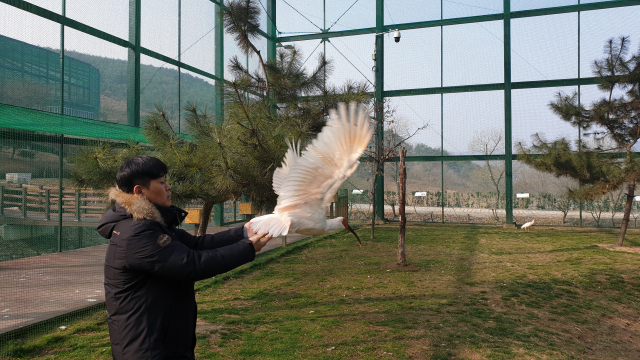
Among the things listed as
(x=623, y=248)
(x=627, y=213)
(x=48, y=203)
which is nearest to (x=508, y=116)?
(x=627, y=213)

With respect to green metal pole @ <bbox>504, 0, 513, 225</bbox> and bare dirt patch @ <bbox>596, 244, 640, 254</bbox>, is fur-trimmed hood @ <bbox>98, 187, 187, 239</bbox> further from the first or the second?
green metal pole @ <bbox>504, 0, 513, 225</bbox>

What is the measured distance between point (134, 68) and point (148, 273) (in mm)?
8272

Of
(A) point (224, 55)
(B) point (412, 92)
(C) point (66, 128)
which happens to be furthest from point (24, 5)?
(B) point (412, 92)

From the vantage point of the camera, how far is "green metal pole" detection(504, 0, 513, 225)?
12711 millimetres

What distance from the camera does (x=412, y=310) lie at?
456 cm

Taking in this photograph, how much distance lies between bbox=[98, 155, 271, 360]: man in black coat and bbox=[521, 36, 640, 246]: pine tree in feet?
29.7

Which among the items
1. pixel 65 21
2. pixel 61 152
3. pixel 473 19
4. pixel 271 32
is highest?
pixel 271 32

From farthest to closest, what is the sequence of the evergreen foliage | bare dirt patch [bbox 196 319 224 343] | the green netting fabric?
the green netting fabric, the evergreen foliage, bare dirt patch [bbox 196 319 224 343]

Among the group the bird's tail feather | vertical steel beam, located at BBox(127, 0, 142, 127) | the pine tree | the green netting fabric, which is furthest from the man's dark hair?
the pine tree

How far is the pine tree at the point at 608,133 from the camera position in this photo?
8.26m

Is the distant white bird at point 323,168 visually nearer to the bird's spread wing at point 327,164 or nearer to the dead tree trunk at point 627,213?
the bird's spread wing at point 327,164

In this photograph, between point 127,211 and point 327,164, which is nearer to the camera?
point 127,211

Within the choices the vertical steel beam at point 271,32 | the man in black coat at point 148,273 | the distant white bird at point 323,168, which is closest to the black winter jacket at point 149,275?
the man in black coat at point 148,273

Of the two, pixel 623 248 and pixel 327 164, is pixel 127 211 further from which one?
pixel 623 248
